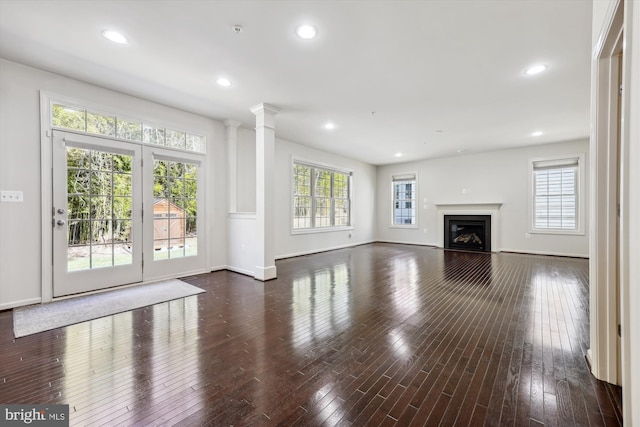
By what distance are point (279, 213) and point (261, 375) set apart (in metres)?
4.61

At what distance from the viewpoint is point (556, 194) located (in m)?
6.60

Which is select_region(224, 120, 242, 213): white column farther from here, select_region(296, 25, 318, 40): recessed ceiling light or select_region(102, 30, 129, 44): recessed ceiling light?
select_region(296, 25, 318, 40): recessed ceiling light

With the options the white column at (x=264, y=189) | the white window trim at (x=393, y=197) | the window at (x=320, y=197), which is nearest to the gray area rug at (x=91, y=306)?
the white column at (x=264, y=189)

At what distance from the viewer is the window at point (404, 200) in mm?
8867

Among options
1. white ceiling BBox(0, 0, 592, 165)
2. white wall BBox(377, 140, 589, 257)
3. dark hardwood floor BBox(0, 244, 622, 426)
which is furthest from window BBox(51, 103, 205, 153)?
white wall BBox(377, 140, 589, 257)

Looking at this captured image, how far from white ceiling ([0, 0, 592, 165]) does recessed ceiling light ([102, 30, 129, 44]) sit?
0.04m

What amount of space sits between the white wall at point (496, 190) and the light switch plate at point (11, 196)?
8.75 m

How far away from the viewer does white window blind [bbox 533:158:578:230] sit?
638cm


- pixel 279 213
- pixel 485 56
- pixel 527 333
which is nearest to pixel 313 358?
pixel 527 333

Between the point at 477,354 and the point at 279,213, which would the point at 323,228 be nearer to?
the point at 279,213

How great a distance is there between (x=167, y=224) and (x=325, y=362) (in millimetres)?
3639

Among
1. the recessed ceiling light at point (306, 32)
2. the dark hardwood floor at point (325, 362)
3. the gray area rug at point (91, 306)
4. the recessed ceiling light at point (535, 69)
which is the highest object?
the recessed ceiling light at point (535, 69)

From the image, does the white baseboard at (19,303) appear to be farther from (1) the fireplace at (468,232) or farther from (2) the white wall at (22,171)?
(1) the fireplace at (468,232)

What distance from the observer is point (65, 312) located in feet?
9.72
